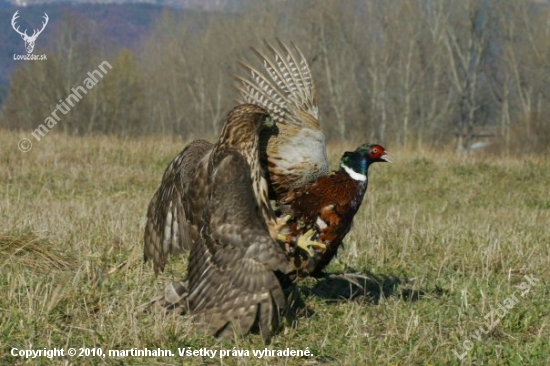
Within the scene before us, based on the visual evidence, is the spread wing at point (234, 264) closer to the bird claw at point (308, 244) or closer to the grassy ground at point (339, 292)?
the grassy ground at point (339, 292)

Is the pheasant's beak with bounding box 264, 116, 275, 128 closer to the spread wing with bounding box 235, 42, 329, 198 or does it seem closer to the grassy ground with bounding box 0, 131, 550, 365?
the spread wing with bounding box 235, 42, 329, 198

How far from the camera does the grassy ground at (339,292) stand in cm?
443

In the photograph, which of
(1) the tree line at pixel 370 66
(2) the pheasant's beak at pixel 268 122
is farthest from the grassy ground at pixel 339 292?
(1) the tree line at pixel 370 66

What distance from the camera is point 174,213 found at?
5.49 m

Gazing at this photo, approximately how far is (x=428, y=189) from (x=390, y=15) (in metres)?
43.4

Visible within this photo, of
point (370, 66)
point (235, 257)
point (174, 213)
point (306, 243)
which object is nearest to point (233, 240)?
point (235, 257)

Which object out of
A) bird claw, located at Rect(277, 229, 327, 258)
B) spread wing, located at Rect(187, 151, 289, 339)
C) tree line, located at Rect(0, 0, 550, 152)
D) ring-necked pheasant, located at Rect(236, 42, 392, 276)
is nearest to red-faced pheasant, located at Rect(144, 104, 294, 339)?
spread wing, located at Rect(187, 151, 289, 339)

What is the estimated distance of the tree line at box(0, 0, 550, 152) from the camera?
55531mm

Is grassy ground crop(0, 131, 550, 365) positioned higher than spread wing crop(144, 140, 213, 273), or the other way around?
spread wing crop(144, 140, 213, 273)

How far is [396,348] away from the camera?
4.67 m

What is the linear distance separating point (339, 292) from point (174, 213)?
4.74ft

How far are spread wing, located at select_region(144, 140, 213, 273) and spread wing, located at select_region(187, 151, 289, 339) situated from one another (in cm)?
55

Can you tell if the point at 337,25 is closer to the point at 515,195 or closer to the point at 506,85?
the point at 506,85

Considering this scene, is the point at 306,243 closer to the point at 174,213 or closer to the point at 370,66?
the point at 174,213
